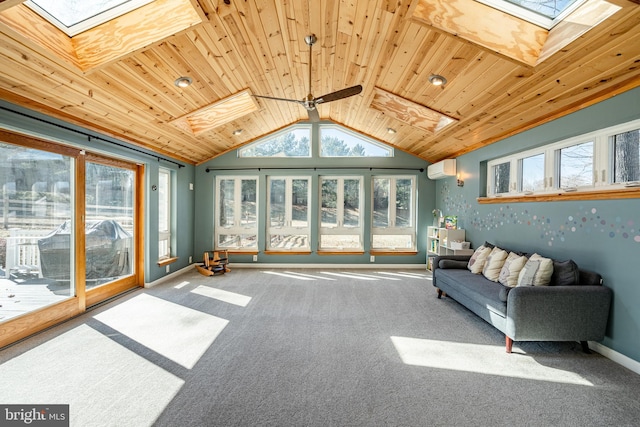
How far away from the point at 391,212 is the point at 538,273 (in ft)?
12.5

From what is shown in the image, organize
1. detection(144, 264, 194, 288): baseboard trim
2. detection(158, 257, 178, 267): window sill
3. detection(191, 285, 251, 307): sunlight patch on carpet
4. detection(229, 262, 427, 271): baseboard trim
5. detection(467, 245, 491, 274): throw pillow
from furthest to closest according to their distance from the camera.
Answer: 1. detection(229, 262, 427, 271): baseboard trim
2. detection(158, 257, 178, 267): window sill
3. detection(144, 264, 194, 288): baseboard trim
4. detection(191, 285, 251, 307): sunlight patch on carpet
5. detection(467, 245, 491, 274): throw pillow

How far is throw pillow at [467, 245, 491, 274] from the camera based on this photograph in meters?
4.02

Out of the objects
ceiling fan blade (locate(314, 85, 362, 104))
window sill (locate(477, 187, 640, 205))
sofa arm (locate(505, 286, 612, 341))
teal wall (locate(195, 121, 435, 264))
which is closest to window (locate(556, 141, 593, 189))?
window sill (locate(477, 187, 640, 205))

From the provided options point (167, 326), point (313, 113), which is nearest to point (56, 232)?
point (167, 326)

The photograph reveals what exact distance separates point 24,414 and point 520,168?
18.0 ft

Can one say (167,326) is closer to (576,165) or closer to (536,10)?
(536,10)

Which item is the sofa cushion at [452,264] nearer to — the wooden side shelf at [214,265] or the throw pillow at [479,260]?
the throw pillow at [479,260]

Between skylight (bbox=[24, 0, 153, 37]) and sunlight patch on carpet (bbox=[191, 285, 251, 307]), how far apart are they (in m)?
3.32

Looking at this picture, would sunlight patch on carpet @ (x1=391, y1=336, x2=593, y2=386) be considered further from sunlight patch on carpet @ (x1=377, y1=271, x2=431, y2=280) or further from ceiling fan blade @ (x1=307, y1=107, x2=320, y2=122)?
sunlight patch on carpet @ (x1=377, y1=271, x2=431, y2=280)

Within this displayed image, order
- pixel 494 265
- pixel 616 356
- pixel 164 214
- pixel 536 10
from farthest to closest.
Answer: pixel 164 214
pixel 494 265
pixel 616 356
pixel 536 10

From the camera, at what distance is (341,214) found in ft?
21.7

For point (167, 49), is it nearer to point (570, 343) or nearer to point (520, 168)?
point (520, 168)

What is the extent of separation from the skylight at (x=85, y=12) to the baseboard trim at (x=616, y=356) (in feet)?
16.2

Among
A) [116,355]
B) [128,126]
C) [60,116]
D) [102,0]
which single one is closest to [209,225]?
[128,126]
